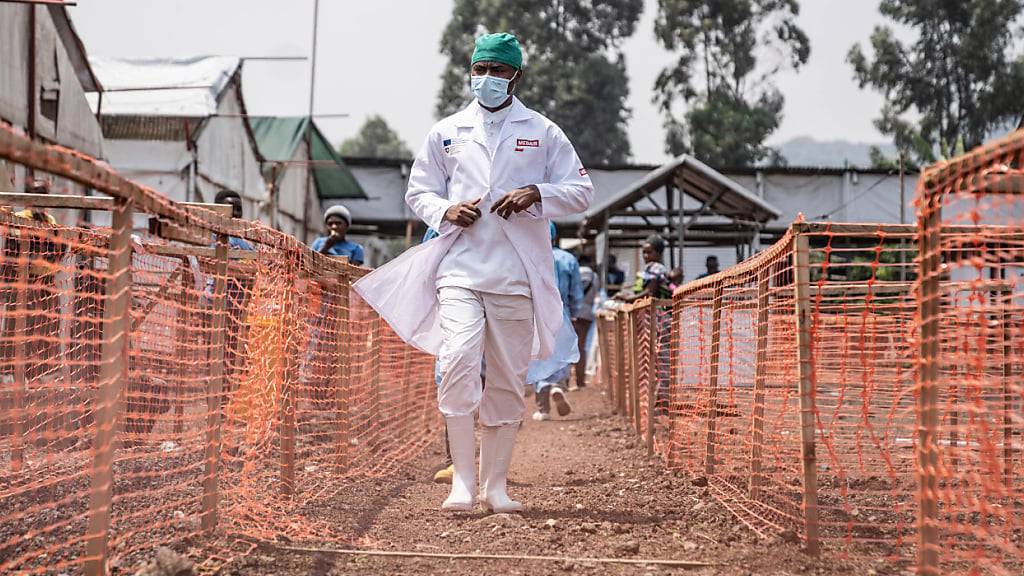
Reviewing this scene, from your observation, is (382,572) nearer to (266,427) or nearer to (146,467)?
(266,427)

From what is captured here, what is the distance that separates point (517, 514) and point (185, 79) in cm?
1882

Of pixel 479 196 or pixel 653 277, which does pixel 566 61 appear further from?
pixel 479 196

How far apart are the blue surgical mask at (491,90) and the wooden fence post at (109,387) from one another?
2.36 m

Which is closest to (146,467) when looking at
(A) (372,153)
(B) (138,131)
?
(B) (138,131)

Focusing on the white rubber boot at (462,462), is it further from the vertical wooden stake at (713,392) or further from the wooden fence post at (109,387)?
→ the wooden fence post at (109,387)

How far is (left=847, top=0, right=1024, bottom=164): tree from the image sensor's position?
122ft

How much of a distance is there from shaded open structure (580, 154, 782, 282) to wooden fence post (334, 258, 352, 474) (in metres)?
14.0

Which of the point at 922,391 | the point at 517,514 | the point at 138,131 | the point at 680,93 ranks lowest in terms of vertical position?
the point at 517,514

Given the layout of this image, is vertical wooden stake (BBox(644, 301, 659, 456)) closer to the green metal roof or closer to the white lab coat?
the white lab coat

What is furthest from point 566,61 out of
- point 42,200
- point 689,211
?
point 42,200

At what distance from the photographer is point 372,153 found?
283 feet

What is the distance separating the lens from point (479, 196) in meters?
4.89

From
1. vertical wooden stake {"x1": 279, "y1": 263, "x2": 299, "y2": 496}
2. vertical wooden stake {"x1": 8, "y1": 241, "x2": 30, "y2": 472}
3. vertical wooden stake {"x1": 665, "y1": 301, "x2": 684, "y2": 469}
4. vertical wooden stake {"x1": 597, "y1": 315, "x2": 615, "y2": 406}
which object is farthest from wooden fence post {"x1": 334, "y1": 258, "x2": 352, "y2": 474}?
vertical wooden stake {"x1": 597, "y1": 315, "x2": 615, "y2": 406}

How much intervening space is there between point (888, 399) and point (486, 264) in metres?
3.97
